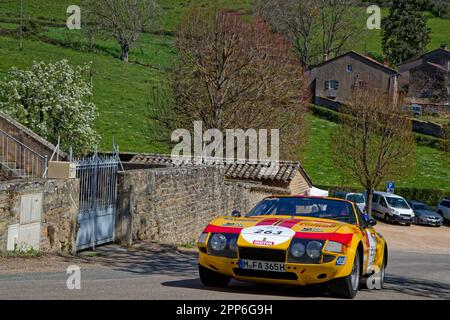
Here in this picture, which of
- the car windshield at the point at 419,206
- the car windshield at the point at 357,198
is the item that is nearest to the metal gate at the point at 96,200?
the car windshield at the point at 357,198

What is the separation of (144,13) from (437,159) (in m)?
35.9

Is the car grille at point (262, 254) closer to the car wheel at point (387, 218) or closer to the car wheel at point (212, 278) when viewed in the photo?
the car wheel at point (212, 278)

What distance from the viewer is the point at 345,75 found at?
7925 cm

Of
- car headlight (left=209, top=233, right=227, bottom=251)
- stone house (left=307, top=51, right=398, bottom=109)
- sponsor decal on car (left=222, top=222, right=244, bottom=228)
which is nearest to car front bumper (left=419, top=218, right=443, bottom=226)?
sponsor decal on car (left=222, top=222, right=244, bottom=228)

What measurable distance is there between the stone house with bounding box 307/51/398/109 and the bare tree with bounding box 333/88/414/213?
35.1 meters

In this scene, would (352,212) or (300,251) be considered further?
(352,212)

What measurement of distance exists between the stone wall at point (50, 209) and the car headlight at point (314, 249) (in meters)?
5.85

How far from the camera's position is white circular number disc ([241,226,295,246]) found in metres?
8.98

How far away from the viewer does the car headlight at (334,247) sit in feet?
29.3

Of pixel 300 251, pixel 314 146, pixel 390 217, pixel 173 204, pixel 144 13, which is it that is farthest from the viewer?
pixel 144 13

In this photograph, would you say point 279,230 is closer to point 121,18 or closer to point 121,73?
point 121,73
